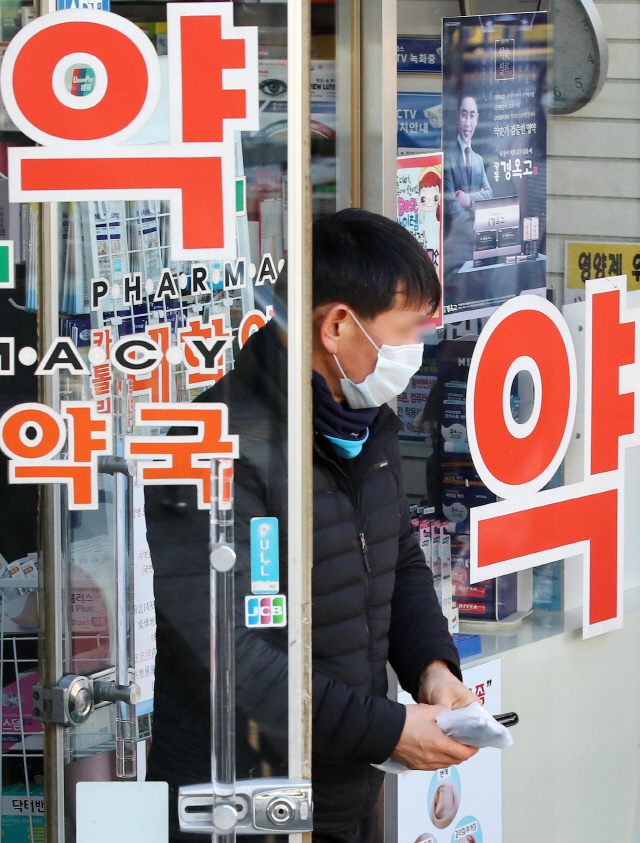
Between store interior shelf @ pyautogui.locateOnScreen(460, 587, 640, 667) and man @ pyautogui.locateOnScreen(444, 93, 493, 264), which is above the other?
man @ pyautogui.locateOnScreen(444, 93, 493, 264)

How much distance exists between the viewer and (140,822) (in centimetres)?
153

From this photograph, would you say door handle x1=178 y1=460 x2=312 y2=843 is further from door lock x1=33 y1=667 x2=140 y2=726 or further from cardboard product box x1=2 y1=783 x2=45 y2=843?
cardboard product box x1=2 y1=783 x2=45 y2=843

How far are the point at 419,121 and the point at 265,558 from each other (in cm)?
164

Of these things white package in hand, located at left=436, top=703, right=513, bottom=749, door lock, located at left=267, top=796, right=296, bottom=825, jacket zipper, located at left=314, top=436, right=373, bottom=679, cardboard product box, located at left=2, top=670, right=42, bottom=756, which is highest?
jacket zipper, located at left=314, top=436, right=373, bottom=679

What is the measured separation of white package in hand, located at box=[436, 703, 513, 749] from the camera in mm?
1667

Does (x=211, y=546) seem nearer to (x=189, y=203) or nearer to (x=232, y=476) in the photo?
(x=232, y=476)

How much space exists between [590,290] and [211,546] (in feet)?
5.91

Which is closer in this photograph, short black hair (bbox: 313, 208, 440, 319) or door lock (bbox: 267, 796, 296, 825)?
door lock (bbox: 267, 796, 296, 825)

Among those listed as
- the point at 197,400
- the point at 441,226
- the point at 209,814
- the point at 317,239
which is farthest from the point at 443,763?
the point at 441,226

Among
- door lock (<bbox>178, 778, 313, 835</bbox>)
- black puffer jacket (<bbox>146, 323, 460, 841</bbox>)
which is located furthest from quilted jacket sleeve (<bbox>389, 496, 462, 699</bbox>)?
door lock (<bbox>178, 778, 313, 835</bbox>)

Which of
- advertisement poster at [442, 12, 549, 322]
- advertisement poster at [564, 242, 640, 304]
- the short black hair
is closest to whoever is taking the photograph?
the short black hair

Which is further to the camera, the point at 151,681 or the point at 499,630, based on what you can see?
the point at 499,630

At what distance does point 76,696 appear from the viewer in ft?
5.24

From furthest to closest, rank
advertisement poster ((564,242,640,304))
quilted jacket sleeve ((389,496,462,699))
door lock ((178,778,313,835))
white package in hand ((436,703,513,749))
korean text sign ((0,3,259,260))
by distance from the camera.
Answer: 1. advertisement poster ((564,242,640,304))
2. quilted jacket sleeve ((389,496,462,699))
3. white package in hand ((436,703,513,749))
4. door lock ((178,778,313,835))
5. korean text sign ((0,3,259,260))
